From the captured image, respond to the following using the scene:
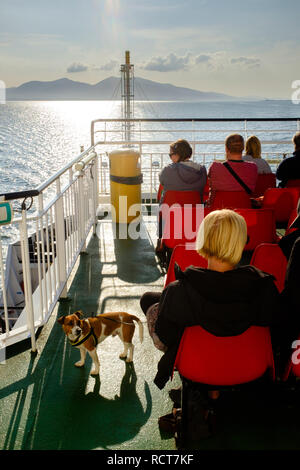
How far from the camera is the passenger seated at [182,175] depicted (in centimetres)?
432

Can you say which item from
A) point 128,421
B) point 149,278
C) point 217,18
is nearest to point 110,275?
point 149,278

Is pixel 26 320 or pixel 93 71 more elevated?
pixel 93 71

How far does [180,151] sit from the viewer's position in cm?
443

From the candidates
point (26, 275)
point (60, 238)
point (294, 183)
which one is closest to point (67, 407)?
point (26, 275)

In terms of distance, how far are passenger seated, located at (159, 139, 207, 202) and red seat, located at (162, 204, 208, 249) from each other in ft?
2.63

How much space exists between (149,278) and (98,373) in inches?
68.2

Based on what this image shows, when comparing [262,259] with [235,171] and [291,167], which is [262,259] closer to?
[235,171]

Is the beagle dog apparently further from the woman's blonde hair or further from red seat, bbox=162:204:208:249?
the woman's blonde hair

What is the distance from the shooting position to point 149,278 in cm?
441

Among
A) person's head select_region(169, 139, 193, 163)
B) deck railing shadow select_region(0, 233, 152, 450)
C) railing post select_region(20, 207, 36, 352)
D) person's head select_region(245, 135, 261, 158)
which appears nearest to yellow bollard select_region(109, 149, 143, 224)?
person's head select_region(169, 139, 193, 163)

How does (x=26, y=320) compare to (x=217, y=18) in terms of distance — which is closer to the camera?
(x=26, y=320)

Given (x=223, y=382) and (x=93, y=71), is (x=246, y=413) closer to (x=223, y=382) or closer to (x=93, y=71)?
(x=223, y=382)

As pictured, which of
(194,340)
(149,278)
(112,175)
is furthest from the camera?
(112,175)

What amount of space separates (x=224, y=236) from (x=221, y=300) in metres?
0.26
